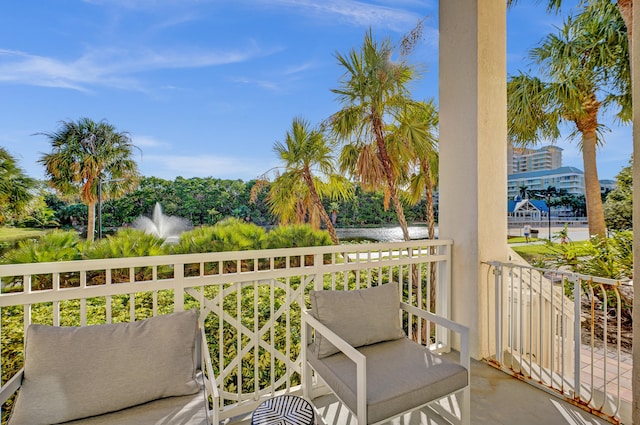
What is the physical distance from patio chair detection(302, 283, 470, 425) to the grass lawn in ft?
14.5

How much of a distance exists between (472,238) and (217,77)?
5505mm

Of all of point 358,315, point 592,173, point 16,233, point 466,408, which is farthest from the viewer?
point 16,233

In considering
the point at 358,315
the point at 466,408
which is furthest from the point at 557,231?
the point at 358,315

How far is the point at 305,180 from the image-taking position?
5.77 metres

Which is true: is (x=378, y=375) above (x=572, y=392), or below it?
above

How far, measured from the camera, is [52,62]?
4.95 meters

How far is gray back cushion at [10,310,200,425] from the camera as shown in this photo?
1.25 m

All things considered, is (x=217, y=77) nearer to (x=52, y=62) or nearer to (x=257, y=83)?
(x=257, y=83)

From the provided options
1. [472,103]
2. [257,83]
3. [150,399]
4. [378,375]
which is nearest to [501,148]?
[472,103]

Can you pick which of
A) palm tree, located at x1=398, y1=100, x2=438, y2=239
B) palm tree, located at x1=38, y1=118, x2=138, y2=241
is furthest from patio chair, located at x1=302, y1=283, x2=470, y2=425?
palm tree, located at x1=38, y1=118, x2=138, y2=241

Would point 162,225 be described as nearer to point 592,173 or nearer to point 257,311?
point 257,311

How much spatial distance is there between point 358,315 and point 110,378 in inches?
50.9

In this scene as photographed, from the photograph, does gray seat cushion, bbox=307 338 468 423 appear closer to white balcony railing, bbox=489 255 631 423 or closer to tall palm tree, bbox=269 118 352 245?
white balcony railing, bbox=489 255 631 423

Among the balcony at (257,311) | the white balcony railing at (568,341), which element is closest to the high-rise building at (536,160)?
the white balcony railing at (568,341)
